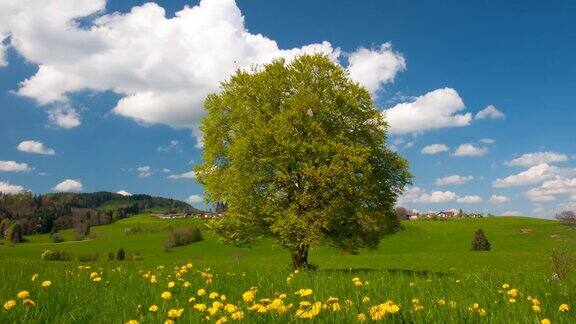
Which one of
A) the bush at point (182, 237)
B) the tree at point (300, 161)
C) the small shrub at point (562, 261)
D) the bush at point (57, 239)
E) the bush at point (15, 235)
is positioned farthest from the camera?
the bush at point (15, 235)

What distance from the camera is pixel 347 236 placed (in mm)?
26750

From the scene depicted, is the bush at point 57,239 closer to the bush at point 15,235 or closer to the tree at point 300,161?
the bush at point 15,235

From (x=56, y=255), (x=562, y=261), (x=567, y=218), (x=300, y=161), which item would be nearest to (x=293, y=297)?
(x=562, y=261)

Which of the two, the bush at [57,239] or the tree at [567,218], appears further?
the bush at [57,239]

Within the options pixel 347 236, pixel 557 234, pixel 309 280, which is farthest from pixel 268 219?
pixel 557 234

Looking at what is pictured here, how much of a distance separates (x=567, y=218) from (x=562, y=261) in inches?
5439

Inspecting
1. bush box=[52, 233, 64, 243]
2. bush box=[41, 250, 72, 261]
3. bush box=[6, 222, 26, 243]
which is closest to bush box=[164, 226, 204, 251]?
bush box=[41, 250, 72, 261]

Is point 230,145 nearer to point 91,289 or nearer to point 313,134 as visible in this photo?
point 313,134

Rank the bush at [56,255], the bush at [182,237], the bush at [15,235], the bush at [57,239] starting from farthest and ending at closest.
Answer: the bush at [15,235] < the bush at [57,239] < the bush at [182,237] < the bush at [56,255]

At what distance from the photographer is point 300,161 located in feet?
83.0

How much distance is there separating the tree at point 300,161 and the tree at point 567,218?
12922 cm

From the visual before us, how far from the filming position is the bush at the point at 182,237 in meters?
125

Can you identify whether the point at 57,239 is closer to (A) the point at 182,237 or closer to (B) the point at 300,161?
(A) the point at 182,237

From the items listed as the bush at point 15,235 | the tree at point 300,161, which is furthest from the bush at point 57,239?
the tree at point 300,161
